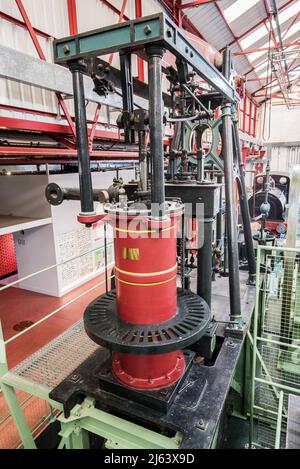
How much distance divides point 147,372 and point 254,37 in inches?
466

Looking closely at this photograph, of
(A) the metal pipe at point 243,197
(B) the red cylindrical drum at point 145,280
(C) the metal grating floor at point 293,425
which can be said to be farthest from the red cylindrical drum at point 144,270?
(A) the metal pipe at point 243,197

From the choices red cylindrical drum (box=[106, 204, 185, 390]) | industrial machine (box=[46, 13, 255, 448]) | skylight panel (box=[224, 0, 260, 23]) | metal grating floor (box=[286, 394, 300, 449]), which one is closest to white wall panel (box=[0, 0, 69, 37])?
industrial machine (box=[46, 13, 255, 448])

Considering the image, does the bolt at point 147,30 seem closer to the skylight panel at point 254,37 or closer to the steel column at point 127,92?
the steel column at point 127,92

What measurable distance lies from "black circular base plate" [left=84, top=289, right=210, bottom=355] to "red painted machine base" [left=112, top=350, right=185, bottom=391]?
244 mm

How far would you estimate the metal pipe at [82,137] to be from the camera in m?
1.71

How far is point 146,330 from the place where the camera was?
172 cm

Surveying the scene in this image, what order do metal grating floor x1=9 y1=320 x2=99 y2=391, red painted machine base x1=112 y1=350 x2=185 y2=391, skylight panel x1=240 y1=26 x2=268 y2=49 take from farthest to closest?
skylight panel x1=240 y1=26 x2=268 y2=49
metal grating floor x1=9 y1=320 x2=99 y2=391
red painted machine base x1=112 y1=350 x2=185 y2=391

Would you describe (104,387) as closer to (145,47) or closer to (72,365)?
(72,365)

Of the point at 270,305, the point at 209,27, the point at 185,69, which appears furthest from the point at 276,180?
the point at 185,69

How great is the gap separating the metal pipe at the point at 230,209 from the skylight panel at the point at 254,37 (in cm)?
904

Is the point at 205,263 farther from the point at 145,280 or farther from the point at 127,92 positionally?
the point at 127,92

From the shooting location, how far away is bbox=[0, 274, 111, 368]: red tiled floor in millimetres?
4773

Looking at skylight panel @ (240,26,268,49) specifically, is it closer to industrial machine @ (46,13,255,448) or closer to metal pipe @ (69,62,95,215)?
industrial machine @ (46,13,255,448)

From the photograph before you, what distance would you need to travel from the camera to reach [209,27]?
8.30 metres
